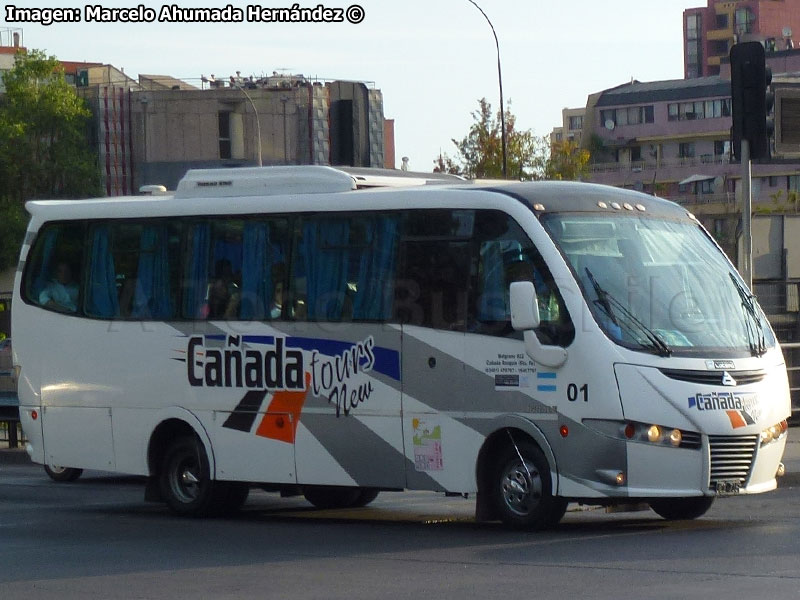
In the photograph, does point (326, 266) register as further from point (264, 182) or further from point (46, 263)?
point (46, 263)

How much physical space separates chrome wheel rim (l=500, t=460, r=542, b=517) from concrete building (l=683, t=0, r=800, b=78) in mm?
125322

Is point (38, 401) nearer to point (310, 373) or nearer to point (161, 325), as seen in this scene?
point (161, 325)

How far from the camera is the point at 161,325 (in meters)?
15.5

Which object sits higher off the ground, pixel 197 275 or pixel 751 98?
pixel 751 98

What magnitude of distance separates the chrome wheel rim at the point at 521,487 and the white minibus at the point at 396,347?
0.05ft

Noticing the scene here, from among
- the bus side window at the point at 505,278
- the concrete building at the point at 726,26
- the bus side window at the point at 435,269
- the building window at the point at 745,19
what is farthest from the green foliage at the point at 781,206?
the bus side window at the point at 505,278

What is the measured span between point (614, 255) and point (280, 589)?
14.4 ft

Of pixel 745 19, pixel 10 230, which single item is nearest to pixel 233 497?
pixel 10 230

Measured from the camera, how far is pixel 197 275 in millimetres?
15375

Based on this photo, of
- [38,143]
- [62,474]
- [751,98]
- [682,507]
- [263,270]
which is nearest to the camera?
[682,507]

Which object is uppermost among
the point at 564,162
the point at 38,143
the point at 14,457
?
the point at 38,143

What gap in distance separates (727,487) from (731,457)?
0.76 ft

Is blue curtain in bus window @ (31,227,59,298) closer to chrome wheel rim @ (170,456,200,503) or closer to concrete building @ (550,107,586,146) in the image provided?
chrome wheel rim @ (170,456,200,503)

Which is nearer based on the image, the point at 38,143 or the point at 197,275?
the point at 197,275
